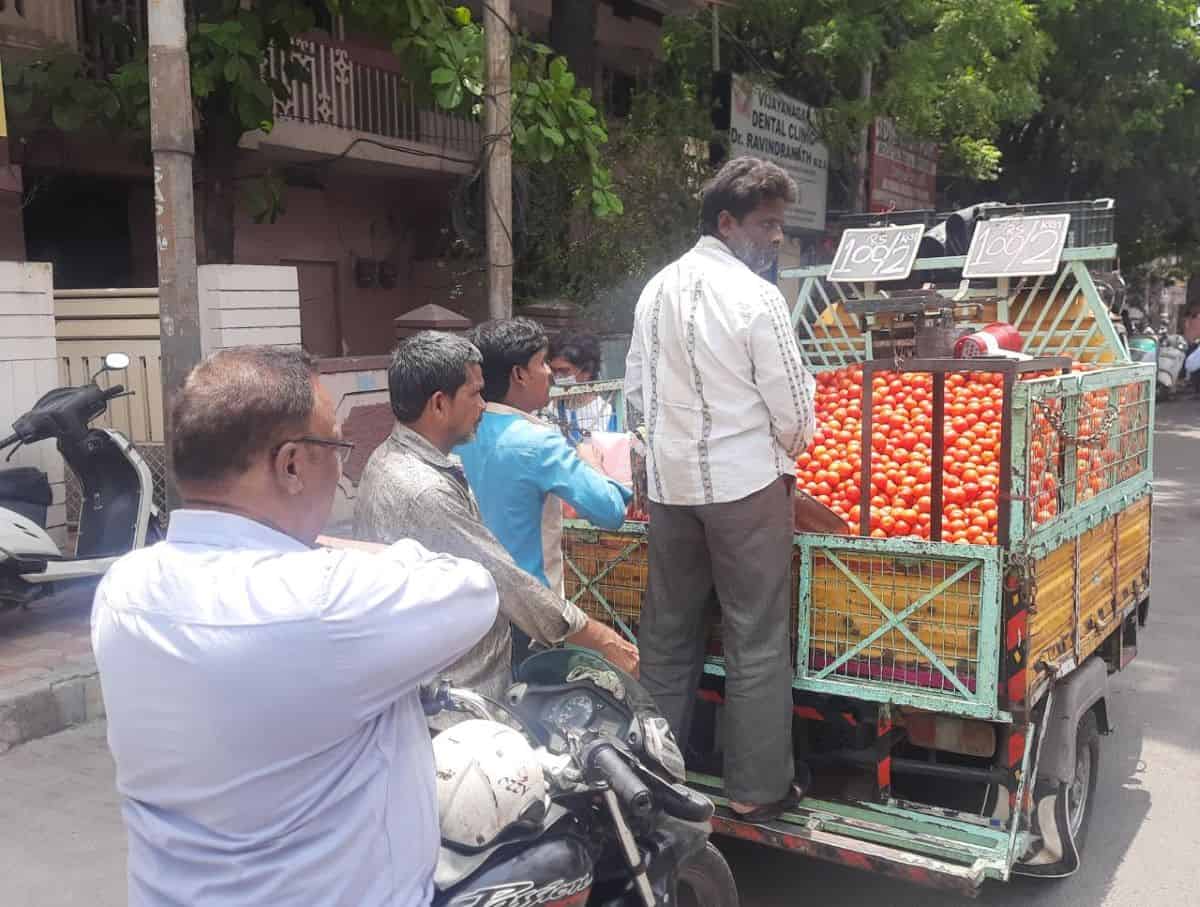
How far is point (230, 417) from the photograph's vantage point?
1.43 m

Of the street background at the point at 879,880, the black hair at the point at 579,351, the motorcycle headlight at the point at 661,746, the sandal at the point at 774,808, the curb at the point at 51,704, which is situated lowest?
the street background at the point at 879,880

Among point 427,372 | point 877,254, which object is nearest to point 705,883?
point 427,372

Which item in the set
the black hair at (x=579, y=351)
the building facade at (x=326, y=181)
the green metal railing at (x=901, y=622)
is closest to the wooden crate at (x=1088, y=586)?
the green metal railing at (x=901, y=622)

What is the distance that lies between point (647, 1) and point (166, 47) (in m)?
10.6

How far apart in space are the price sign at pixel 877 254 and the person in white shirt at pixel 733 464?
9.54ft

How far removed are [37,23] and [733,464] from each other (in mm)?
7911

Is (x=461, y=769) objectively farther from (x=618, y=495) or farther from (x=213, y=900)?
(x=618, y=495)

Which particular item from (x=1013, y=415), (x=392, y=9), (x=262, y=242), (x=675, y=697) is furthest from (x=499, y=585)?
(x=262, y=242)

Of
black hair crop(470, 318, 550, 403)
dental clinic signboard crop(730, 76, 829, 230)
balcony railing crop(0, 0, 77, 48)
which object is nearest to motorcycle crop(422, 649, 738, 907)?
black hair crop(470, 318, 550, 403)

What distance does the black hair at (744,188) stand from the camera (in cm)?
309

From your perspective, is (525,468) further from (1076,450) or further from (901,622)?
(1076,450)

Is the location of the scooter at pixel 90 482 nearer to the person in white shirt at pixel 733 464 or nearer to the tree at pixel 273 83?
the tree at pixel 273 83

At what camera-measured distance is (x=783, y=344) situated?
2.96 metres

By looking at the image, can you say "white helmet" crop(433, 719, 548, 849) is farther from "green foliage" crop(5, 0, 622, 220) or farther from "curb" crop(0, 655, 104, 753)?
"green foliage" crop(5, 0, 622, 220)
